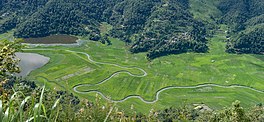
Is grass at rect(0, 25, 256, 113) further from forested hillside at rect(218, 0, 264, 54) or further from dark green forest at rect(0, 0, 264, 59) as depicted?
dark green forest at rect(0, 0, 264, 59)

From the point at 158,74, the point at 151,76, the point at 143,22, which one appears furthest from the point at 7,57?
the point at 143,22

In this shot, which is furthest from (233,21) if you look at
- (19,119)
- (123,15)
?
(19,119)

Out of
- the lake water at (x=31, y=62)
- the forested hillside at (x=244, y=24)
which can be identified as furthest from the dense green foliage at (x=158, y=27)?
the lake water at (x=31, y=62)

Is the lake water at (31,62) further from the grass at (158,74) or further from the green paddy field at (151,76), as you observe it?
the green paddy field at (151,76)

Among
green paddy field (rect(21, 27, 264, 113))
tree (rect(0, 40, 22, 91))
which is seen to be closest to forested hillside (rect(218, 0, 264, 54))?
Result: green paddy field (rect(21, 27, 264, 113))

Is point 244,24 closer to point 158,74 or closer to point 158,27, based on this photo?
point 158,27
